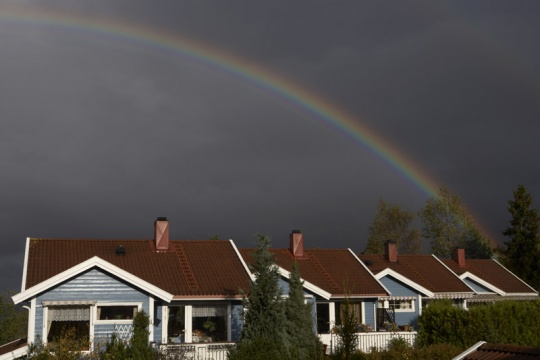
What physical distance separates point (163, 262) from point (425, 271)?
19675 mm

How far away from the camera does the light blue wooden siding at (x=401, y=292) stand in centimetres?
3738

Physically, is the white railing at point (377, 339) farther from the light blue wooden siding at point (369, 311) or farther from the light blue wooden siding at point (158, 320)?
the light blue wooden siding at point (158, 320)

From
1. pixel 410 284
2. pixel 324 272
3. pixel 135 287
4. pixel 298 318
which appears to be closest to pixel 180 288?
pixel 135 287

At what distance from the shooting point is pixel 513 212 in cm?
6072

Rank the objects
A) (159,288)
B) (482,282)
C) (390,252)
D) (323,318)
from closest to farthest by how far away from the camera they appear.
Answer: (159,288) < (323,318) < (390,252) < (482,282)

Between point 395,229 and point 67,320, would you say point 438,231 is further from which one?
point 67,320

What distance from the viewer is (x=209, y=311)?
29.0 metres

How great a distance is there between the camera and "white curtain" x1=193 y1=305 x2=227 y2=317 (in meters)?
28.8

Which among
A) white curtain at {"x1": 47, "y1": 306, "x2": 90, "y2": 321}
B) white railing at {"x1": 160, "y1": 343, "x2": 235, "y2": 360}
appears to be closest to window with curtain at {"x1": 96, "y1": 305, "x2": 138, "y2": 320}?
white curtain at {"x1": 47, "y1": 306, "x2": 90, "y2": 321}

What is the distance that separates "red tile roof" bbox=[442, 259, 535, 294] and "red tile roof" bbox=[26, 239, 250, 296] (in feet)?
71.6

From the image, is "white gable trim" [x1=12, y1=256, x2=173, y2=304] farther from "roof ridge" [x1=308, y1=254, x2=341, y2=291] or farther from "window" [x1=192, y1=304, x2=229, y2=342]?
"roof ridge" [x1=308, y1=254, x2=341, y2=291]

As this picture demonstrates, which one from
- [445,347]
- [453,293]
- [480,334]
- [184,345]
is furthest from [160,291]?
[453,293]

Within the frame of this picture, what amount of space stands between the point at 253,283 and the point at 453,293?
2019 cm

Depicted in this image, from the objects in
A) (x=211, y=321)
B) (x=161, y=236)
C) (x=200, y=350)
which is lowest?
(x=200, y=350)
